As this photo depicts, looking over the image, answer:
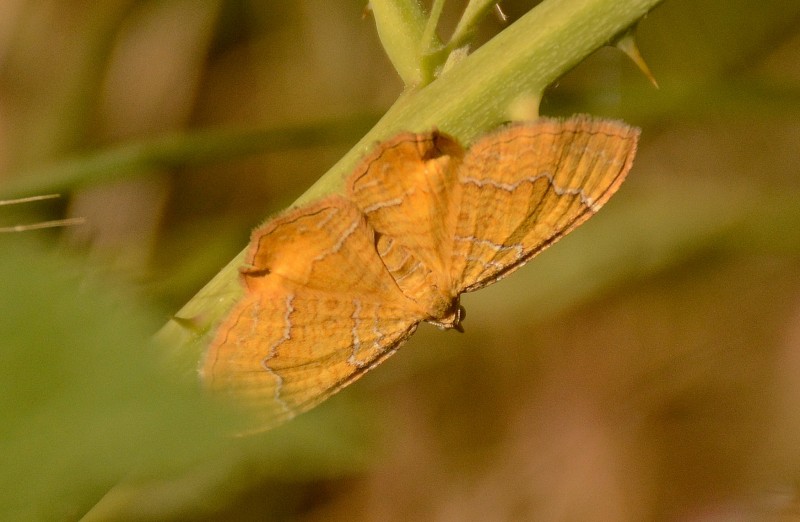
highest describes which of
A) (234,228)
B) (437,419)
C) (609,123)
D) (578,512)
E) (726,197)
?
(234,228)

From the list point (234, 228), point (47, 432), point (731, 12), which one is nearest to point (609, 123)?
point (47, 432)

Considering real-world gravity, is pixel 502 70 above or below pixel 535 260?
above

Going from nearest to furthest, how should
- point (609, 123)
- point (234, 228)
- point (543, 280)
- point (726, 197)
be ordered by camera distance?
1. point (609, 123)
2. point (234, 228)
3. point (543, 280)
4. point (726, 197)

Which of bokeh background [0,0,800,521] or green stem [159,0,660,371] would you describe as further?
bokeh background [0,0,800,521]

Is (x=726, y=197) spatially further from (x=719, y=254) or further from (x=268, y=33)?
(x=268, y=33)

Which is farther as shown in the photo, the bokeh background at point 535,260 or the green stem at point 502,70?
the bokeh background at point 535,260

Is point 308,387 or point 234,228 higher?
point 234,228

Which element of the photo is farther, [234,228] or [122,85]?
[122,85]

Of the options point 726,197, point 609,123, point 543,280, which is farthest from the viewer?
point 726,197
